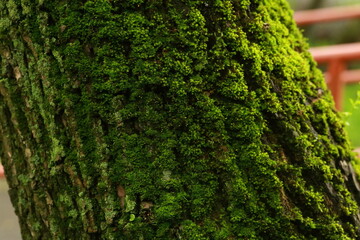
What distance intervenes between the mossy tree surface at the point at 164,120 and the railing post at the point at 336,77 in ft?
8.57

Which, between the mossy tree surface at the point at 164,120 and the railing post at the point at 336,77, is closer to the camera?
the mossy tree surface at the point at 164,120

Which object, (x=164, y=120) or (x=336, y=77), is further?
(x=336, y=77)

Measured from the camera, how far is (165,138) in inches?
55.9

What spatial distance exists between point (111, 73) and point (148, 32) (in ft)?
0.48

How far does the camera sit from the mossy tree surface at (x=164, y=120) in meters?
1.41

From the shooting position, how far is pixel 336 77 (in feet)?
13.3

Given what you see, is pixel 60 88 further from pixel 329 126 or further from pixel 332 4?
pixel 332 4

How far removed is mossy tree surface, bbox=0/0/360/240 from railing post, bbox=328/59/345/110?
2.61m

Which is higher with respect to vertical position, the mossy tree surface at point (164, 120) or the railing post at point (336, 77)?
the railing post at point (336, 77)

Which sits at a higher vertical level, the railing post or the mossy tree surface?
the railing post

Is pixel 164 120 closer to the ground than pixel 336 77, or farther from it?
closer to the ground

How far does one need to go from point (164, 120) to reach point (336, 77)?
2920 mm

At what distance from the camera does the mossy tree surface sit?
141 cm

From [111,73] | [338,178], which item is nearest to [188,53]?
[111,73]
